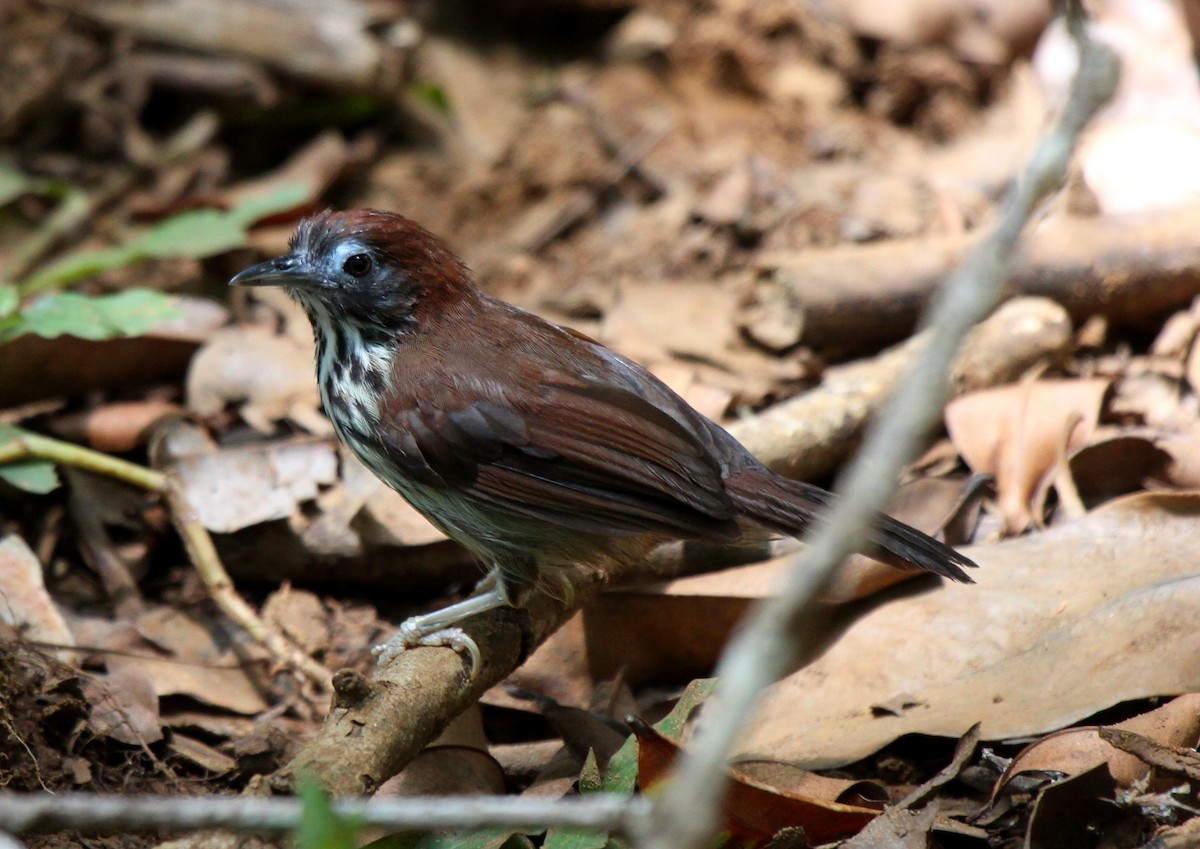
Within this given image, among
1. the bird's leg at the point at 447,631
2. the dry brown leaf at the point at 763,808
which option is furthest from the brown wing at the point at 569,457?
the dry brown leaf at the point at 763,808

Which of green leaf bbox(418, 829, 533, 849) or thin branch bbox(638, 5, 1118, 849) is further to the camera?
green leaf bbox(418, 829, 533, 849)

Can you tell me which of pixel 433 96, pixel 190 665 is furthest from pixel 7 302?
pixel 433 96

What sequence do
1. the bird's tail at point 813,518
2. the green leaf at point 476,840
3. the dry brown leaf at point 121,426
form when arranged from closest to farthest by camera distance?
the green leaf at point 476,840
the bird's tail at point 813,518
the dry brown leaf at point 121,426

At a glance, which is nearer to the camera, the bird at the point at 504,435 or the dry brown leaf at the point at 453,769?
the dry brown leaf at the point at 453,769

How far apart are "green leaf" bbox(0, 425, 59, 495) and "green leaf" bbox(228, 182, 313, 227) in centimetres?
154

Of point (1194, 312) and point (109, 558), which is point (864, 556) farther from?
point (109, 558)

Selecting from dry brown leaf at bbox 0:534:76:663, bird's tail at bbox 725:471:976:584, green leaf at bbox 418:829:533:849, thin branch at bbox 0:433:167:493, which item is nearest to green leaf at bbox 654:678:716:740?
green leaf at bbox 418:829:533:849

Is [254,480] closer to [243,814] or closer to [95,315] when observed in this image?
[95,315]

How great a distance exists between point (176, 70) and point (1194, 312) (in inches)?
195

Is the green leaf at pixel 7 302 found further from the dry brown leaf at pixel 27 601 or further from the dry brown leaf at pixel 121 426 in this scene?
the dry brown leaf at pixel 27 601

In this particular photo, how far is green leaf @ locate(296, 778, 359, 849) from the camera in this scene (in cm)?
179

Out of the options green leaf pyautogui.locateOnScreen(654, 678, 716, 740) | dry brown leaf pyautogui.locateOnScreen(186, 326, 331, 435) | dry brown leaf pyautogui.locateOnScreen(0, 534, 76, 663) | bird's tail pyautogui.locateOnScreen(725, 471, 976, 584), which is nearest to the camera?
green leaf pyautogui.locateOnScreen(654, 678, 716, 740)

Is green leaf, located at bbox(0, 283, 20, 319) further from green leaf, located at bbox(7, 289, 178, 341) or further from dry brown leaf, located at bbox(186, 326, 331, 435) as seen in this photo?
dry brown leaf, located at bbox(186, 326, 331, 435)

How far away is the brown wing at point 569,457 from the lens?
10.8 ft
